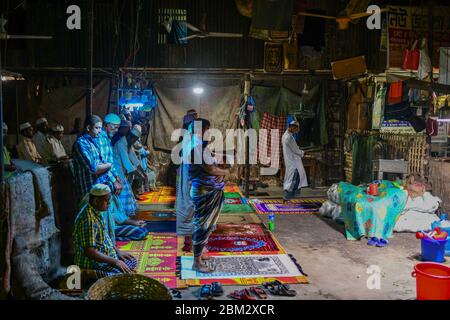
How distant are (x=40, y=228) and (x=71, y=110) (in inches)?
368

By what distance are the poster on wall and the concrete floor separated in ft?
17.3

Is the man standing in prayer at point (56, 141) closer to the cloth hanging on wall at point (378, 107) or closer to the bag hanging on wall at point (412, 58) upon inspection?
the cloth hanging on wall at point (378, 107)

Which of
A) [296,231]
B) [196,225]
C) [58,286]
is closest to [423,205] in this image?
[296,231]

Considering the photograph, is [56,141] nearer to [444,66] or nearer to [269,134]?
[269,134]

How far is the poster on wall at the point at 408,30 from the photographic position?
Result: 11.3 metres

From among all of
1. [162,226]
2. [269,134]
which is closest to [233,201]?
[162,226]

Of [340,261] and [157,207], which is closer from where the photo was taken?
[340,261]

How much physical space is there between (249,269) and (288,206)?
199 inches

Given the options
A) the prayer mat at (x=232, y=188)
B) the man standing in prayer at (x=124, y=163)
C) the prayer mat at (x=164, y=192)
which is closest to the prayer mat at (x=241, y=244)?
the man standing in prayer at (x=124, y=163)

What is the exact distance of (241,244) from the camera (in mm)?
7625

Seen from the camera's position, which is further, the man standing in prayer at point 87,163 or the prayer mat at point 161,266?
the man standing in prayer at point 87,163

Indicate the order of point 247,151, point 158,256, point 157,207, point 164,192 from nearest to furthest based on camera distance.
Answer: point 158,256
point 157,207
point 247,151
point 164,192

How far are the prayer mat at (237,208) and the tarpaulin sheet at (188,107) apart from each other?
3.78 metres

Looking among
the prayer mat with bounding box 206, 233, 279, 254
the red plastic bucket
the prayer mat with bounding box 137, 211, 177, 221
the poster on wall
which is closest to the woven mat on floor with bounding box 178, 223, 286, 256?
the prayer mat with bounding box 206, 233, 279, 254
